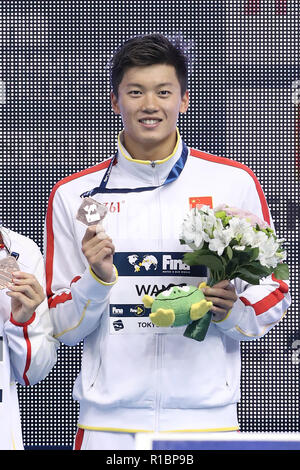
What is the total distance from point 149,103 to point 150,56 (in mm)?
169

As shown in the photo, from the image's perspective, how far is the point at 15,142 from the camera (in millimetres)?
3738

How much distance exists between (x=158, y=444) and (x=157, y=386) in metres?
0.98

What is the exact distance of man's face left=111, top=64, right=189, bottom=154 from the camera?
262cm

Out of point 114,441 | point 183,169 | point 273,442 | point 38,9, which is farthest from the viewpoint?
point 38,9

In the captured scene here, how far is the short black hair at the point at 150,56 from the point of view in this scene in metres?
2.66

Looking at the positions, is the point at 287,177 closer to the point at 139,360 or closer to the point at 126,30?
the point at 126,30

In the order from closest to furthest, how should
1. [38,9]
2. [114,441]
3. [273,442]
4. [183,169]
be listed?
[273,442] < [114,441] < [183,169] < [38,9]

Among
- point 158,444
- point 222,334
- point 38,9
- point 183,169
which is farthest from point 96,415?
point 38,9

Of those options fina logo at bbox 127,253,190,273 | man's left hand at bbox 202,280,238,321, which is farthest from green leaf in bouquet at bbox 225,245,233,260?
fina logo at bbox 127,253,190,273

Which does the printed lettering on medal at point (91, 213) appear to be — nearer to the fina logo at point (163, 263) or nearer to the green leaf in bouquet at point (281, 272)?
the fina logo at point (163, 263)

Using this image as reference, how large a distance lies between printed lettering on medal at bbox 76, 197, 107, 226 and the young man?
42mm

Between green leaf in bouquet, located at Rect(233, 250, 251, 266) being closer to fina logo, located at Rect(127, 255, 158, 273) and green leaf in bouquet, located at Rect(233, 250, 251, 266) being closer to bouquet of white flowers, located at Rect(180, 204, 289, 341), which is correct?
bouquet of white flowers, located at Rect(180, 204, 289, 341)

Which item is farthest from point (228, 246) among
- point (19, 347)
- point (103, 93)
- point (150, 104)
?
point (103, 93)

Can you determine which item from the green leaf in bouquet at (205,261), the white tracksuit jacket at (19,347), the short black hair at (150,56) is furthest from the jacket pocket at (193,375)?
the short black hair at (150,56)
